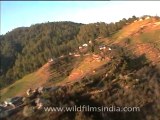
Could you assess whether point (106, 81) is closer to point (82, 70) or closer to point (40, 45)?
point (82, 70)

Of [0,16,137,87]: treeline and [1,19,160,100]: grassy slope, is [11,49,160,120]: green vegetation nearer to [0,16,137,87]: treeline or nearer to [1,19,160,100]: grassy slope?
[1,19,160,100]: grassy slope

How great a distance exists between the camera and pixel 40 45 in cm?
16338

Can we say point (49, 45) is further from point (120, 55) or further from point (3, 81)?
point (120, 55)

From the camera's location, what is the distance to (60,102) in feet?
200

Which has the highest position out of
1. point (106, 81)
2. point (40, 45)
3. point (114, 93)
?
point (106, 81)

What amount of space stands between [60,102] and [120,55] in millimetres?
37306

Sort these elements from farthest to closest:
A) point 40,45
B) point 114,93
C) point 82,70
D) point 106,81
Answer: point 40,45 → point 82,70 → point 106,81 → point 114,93

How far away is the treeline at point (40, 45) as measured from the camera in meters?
129

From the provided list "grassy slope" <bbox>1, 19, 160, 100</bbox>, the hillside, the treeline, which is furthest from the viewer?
the treeline

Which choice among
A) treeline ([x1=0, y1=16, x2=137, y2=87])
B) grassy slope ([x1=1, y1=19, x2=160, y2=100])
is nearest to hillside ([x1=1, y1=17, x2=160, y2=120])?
grassy slope ([x1=1, y1=19, x2=160, y2=100])

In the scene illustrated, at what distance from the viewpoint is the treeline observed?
12925cm

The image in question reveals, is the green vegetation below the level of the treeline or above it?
above

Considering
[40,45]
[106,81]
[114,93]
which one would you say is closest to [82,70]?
[106,81]

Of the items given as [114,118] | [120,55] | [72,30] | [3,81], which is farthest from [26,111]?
[72,30]
